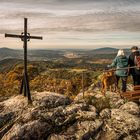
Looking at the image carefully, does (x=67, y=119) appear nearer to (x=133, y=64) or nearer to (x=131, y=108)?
(x=131, y=108)

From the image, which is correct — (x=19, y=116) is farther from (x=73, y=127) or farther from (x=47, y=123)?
(x=73, y=127)

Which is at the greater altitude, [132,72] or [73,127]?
[132,72]

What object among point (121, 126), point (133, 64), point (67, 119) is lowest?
point (121, 126)

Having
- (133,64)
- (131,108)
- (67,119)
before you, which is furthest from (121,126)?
(133,64)

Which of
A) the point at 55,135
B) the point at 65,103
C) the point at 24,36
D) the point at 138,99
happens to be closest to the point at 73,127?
the point at 55,135

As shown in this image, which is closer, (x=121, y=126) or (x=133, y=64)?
(x=121, y=126)

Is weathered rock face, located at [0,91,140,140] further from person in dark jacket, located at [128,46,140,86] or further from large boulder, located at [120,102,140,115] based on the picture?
person in dark jacket, located at [128,46,140,86]

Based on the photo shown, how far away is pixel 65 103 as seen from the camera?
15781 mm

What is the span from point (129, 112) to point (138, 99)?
1758 mm

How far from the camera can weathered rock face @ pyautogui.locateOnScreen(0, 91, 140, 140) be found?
43.8 ft

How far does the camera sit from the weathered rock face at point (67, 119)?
13336mm

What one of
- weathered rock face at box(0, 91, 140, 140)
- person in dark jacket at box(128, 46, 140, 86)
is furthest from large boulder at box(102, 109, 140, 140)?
person in dark jacket at box(128, 46, 140, 86)

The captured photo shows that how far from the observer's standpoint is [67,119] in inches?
562

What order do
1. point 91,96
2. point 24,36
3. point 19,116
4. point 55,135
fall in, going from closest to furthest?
point 55,135
point 19,116
point 24,36
point 91,96
